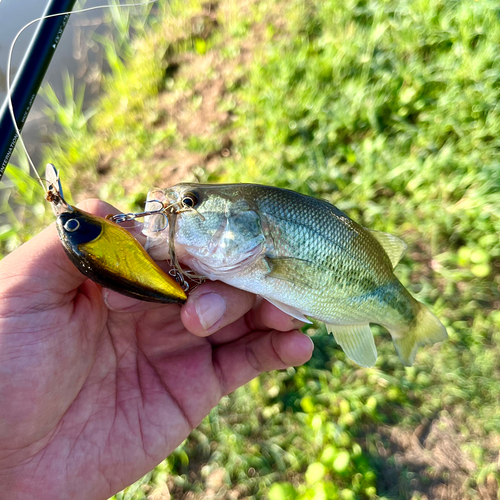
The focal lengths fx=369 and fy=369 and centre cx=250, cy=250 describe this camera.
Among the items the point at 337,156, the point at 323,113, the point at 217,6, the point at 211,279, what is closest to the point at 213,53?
the point at 217,6

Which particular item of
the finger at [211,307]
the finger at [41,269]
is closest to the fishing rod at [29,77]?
the finger at [41,269]

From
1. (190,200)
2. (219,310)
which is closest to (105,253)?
(190,200)

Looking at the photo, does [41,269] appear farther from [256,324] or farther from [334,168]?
[334,168]

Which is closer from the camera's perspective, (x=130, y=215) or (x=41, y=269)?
(x=130, y=215)

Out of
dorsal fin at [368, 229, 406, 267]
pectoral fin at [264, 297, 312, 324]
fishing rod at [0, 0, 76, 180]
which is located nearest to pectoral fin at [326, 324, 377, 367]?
pectoral fin at [264, 297, 312, 324]

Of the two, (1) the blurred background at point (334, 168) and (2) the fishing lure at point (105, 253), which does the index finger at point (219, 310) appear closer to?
(2) the fishing lure at point (105, 253)

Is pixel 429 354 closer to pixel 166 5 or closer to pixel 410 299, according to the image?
pixel 410 299
